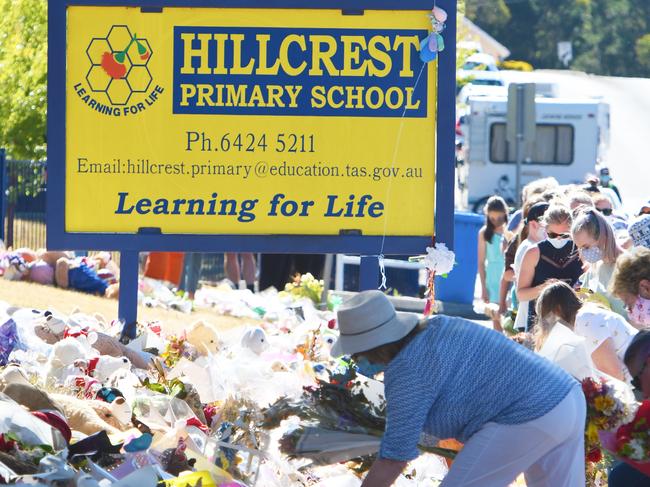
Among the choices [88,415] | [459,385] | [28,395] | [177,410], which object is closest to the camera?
[459,385]

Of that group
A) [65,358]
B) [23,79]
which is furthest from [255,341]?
[23,79]

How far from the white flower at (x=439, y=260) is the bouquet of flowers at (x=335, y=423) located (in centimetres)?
236

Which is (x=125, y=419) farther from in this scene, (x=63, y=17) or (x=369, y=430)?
(x=63, y=17)

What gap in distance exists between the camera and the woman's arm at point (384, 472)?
16.3 feet

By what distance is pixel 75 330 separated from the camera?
8492 mm

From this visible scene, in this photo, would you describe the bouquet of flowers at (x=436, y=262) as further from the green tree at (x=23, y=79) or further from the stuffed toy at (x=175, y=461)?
the green tree at (x=23, y=79)

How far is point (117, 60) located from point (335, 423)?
3.58 meters

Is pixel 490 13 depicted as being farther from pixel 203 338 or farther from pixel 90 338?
pixel 90 338

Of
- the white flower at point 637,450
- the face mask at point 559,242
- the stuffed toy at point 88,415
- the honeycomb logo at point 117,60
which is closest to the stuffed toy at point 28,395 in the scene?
the stuffed toy at point 88,415

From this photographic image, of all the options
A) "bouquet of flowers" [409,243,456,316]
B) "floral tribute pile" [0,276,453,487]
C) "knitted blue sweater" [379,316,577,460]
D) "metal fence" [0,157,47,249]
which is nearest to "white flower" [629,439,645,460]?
"knitted blue sweater" [379,316,577,460]

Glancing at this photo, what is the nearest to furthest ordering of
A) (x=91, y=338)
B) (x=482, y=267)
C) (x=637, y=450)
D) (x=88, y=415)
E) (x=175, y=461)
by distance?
(x=637, y=450), (x=175, y=461), (x=88, y=415), (x=91, y=338), (x=482, y=267)

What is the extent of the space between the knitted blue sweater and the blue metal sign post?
3444 millimetres

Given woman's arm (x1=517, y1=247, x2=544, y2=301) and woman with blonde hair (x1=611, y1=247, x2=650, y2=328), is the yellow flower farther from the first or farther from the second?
woman's arm (x1=517, y1=247, x2=544, y2=301)

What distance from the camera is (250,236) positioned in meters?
8.49
